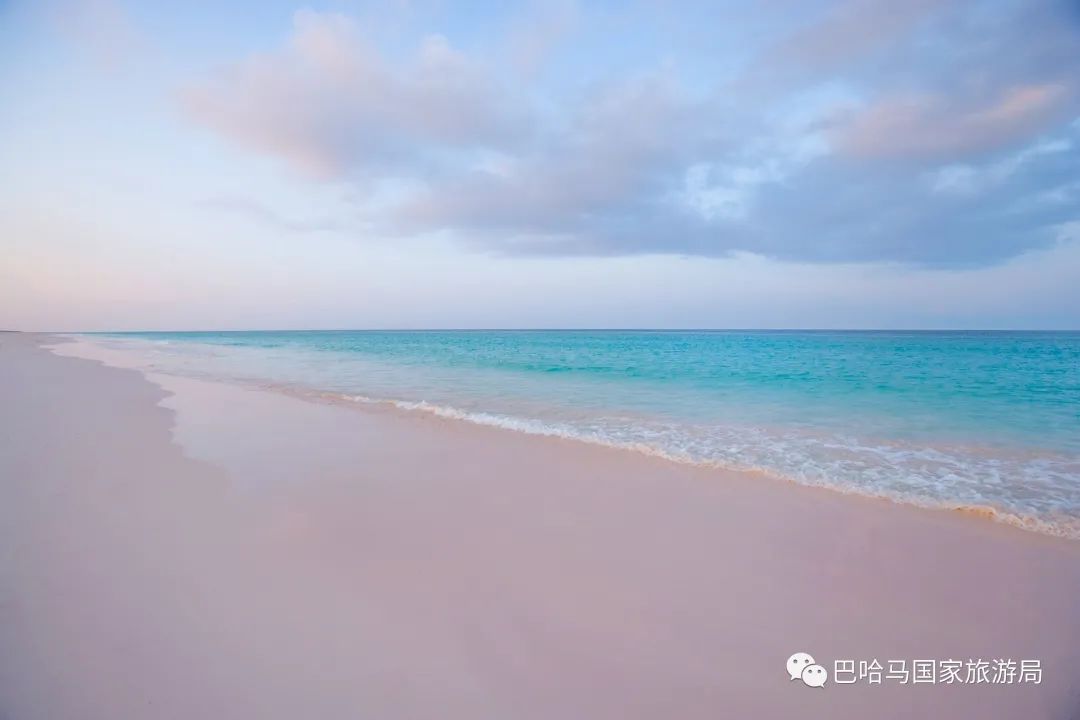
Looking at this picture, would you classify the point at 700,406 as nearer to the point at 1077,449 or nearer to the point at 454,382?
the point at 1077,449

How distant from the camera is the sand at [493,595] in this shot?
2.24 m

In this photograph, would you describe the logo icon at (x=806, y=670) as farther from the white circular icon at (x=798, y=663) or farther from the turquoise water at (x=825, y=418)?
the turquoise water at (x=825, y=418)

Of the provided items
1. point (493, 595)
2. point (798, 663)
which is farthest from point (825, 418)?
point (493, 595)

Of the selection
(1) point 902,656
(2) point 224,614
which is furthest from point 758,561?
(2) point 224,614

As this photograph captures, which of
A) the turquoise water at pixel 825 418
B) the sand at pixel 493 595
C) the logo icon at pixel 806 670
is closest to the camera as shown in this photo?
the sand at pixel 493 595

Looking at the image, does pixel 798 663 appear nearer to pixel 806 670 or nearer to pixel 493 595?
pixel 806 670

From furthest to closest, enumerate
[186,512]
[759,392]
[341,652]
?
[759,392] < [186,512] < [341,652]

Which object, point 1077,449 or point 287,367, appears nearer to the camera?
point 1077,449

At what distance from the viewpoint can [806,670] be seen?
96.7 inches

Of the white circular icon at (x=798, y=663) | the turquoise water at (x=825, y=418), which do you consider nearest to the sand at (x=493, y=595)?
the white circular icon at (x=798, y=663)

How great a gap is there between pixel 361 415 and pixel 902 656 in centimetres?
896

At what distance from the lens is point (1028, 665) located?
2.52 metres

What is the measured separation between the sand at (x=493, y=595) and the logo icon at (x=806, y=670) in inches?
2.4

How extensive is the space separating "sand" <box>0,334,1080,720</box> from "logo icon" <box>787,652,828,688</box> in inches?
2.4
